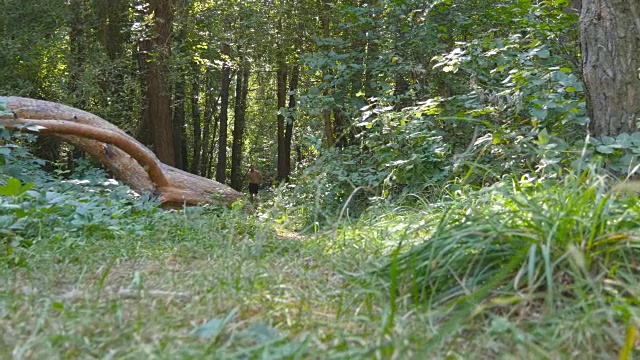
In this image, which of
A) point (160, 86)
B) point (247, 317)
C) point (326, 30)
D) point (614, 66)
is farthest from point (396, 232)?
point (326, 30)

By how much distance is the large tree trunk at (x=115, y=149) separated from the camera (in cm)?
683

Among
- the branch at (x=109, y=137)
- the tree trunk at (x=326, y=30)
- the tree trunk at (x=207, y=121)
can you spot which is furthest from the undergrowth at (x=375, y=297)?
the tree trunk at (x=207, y=121)

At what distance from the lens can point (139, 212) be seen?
5.04 meters

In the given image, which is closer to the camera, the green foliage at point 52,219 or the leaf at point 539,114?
the green foliage at point 52,219

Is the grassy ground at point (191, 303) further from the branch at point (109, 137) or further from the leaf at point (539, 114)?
the branch at point (109, 137)

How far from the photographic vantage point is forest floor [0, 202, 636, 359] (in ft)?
5.33

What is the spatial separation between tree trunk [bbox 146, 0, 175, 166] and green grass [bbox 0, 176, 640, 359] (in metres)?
10.4

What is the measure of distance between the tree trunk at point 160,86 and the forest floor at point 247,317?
1024 centimetres

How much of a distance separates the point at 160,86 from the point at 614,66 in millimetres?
10426

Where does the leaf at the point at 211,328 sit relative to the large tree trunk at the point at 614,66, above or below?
below

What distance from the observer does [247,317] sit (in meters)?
1.96

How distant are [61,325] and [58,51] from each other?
1179 centimetres

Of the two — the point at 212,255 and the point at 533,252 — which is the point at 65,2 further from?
the point at 533,252

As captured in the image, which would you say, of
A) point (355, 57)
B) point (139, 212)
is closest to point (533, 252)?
point (139, 212)
